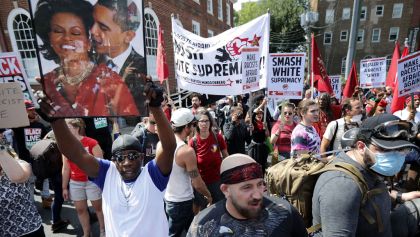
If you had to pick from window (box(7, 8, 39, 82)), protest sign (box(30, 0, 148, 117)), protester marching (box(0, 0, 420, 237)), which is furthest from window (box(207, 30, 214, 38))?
protest sign (box(30, 0, 148, 117))

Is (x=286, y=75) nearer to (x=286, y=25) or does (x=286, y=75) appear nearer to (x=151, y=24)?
(x=151, y=24)

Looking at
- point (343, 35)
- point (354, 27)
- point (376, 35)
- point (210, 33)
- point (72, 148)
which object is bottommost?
point (72, 148)

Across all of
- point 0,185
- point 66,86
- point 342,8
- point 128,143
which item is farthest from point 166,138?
point 342,8

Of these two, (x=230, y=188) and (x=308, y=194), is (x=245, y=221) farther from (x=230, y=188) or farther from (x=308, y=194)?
(x=308, y=194)

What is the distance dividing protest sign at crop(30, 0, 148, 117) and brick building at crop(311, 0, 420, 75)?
38150mm

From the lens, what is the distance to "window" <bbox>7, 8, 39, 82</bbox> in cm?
1061

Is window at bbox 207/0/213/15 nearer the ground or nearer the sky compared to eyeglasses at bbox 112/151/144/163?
nearer the sky

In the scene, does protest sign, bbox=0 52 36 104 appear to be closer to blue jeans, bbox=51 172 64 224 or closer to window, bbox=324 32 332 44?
blue jeans, bbox=51 172 64 224

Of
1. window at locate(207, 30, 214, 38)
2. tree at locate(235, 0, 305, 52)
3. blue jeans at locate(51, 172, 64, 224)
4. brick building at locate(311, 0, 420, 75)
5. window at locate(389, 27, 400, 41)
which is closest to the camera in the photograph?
blue jeans at locate(51, 172, 64, 224)

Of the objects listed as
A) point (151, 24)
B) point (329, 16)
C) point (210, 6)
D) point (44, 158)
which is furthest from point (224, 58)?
point (329, 16)

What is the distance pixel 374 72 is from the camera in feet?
29.8

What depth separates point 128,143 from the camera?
215 centimetres

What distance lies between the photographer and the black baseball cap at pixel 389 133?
1.69m

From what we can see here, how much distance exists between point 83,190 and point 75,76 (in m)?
2.51
